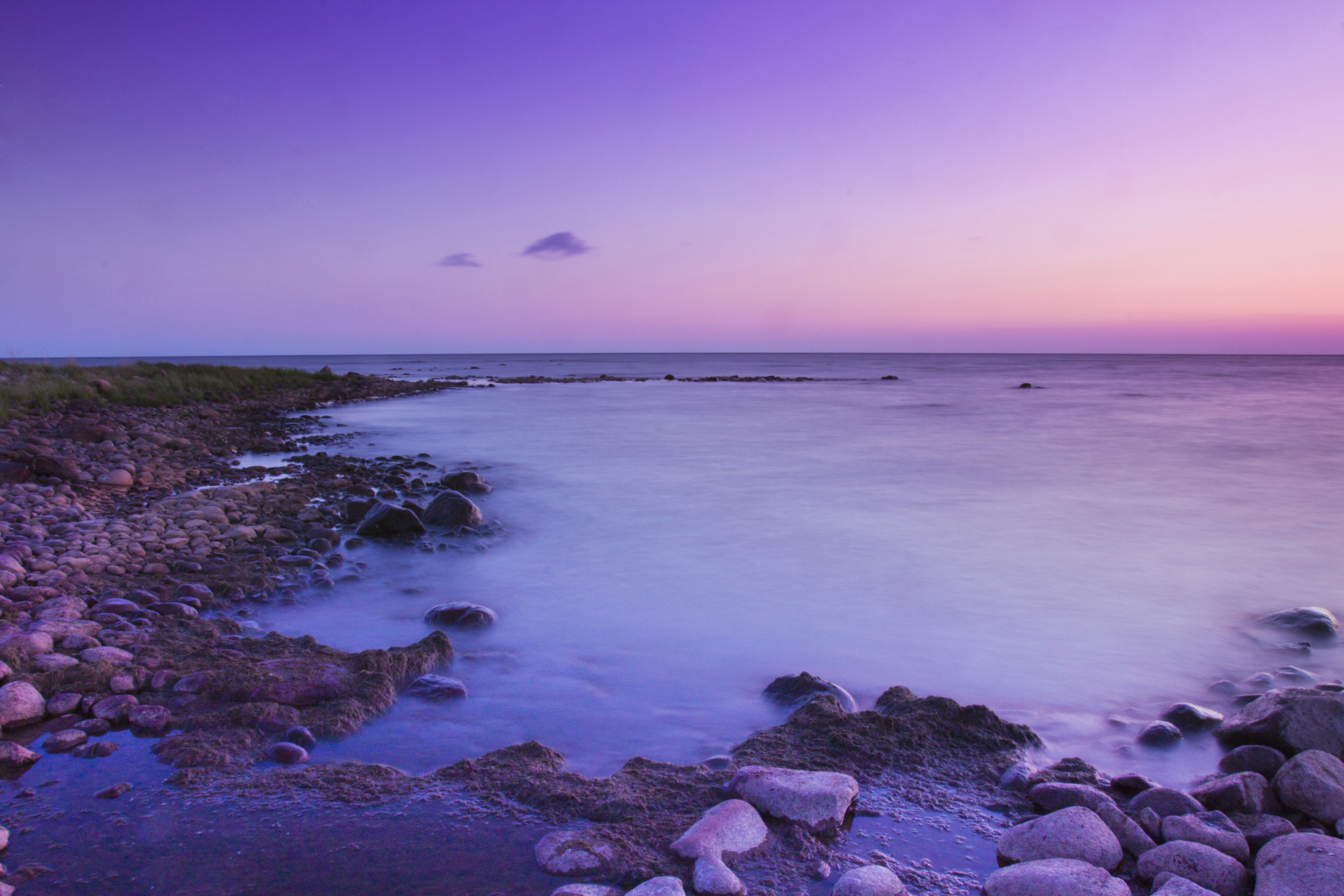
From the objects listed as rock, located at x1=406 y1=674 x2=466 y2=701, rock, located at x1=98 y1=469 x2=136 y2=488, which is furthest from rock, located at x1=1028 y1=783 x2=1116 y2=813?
rock, located at x1=98 y1=469 x2=136 y2=488

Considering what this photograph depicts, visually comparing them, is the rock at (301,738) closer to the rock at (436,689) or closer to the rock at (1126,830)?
the rock at (436,689)

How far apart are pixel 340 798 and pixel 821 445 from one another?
1532cm

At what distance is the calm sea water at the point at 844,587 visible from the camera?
13.4ft

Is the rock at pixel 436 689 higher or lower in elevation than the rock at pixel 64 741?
lower

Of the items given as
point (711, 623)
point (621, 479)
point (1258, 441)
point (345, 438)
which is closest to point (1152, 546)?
point (711, 623)

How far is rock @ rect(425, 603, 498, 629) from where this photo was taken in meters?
5.30

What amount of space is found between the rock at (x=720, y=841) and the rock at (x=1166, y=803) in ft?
A: 5.21

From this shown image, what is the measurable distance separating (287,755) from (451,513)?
5.02 metres

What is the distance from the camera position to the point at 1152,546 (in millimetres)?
8102

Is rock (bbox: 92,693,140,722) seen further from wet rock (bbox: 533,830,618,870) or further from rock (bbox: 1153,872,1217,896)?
rock (bbox: 1153,872,1217,896)

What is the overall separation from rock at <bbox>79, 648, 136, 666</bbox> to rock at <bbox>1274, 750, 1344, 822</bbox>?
18.2 feet

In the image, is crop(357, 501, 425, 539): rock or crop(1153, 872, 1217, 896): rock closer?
crop(1153, 872, 1217, 896): rock

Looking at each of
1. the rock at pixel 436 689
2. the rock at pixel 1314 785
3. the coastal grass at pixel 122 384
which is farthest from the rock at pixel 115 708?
the coastal grass at pixel 122 384

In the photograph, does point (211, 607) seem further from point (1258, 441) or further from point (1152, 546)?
point (1258, 441)
